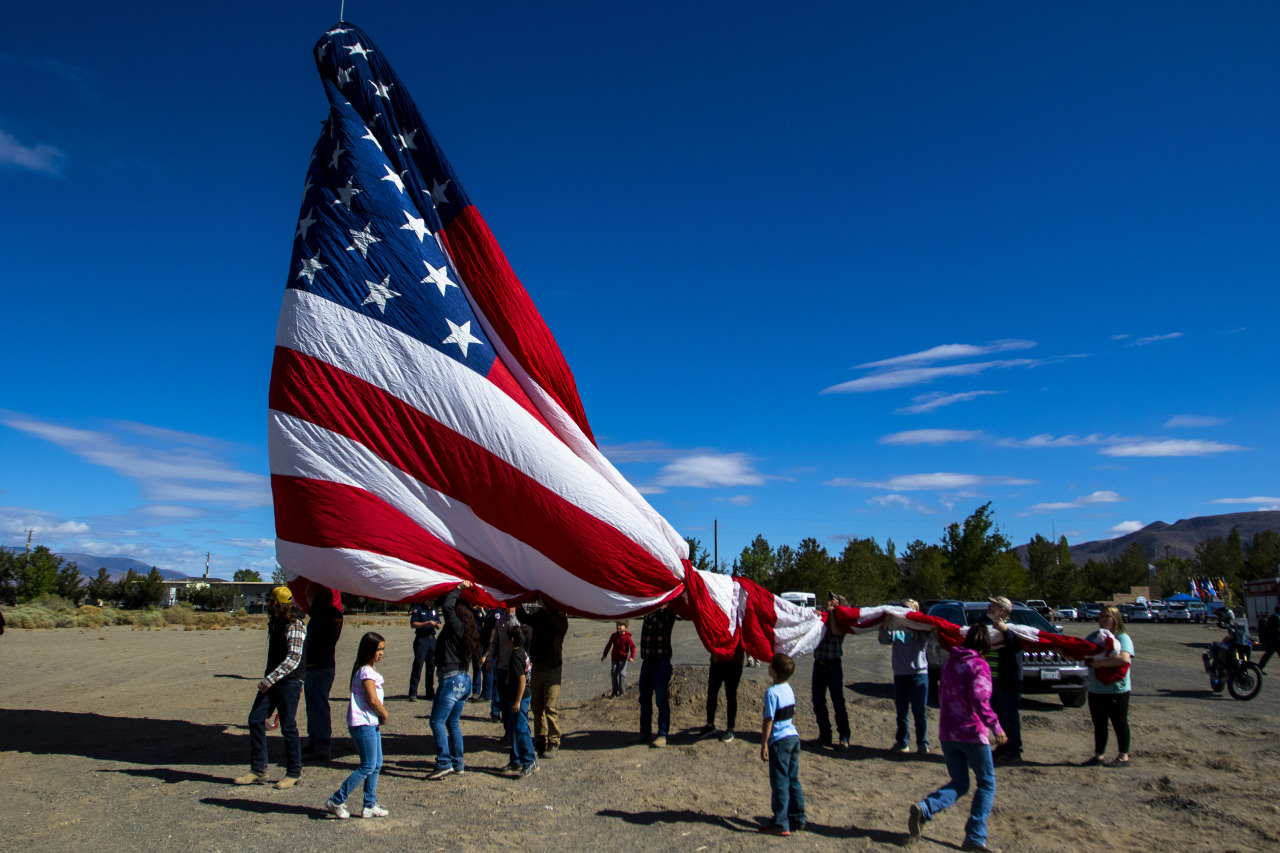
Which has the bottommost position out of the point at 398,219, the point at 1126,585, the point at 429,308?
the point at 1126,585

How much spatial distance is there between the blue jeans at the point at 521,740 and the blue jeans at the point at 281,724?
2.17 metres

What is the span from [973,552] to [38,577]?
6683 centimetres

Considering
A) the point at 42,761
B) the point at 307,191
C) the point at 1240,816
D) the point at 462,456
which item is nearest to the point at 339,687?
the point at 42,761

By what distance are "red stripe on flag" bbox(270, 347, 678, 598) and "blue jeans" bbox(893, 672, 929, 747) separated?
3.76 meters

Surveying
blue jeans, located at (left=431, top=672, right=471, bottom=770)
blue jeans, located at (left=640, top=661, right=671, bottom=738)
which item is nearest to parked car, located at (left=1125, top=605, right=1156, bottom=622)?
blue jeans, located at (left=640, top=661, right=671, bottom=738)

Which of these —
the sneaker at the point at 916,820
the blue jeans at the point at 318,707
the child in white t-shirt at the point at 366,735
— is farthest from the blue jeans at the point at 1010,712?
the blue jeans at the point at 318,707

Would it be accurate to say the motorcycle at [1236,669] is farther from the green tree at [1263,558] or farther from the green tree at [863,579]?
the green tree at [1263,558]

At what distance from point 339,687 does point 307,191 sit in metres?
11.0

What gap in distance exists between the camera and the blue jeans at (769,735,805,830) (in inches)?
250

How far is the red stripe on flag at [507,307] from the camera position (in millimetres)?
9484

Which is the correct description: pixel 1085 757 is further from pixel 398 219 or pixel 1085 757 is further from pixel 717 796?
pixel 398 219

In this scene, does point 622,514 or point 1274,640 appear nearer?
point 622,514

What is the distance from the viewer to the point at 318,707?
8.51 meters

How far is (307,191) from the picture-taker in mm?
9438
